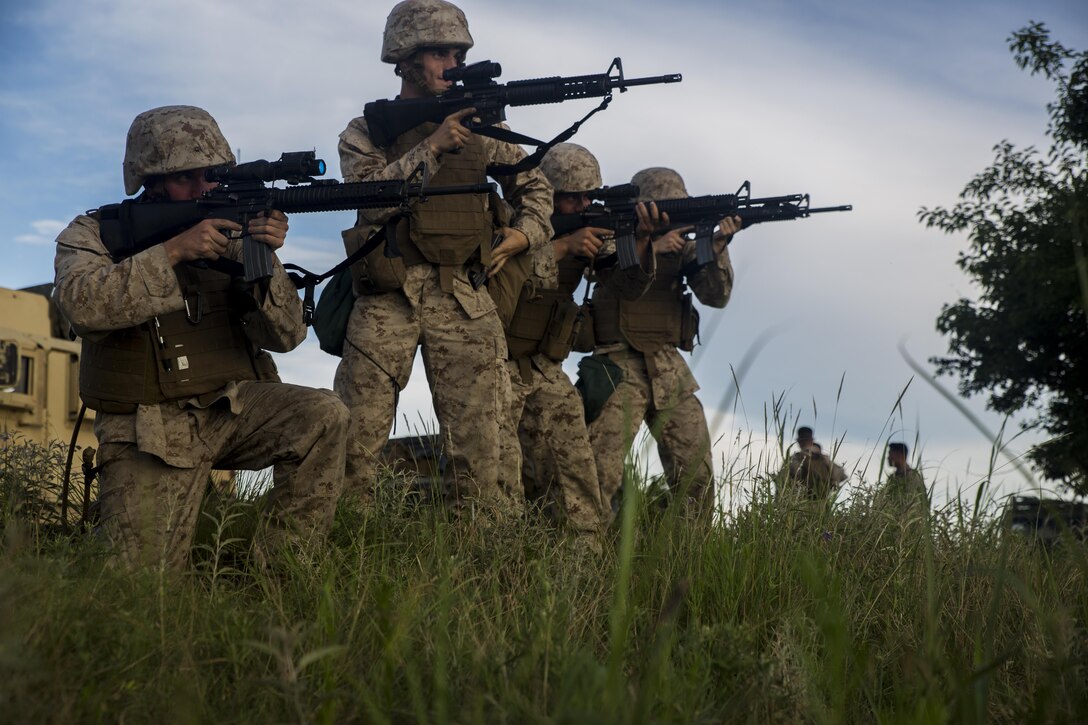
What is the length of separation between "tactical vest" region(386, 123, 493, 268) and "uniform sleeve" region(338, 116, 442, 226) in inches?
3.5

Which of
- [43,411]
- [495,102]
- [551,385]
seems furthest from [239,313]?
[43,411]

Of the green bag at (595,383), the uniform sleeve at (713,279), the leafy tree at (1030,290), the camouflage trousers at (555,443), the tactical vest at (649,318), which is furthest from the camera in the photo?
the leafy tree at (1030,290)

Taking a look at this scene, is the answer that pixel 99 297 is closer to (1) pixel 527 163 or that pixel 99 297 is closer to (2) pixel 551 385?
(1) pixel 527 163

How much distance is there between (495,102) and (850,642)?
10.0ft

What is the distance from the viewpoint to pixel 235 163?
520 cm

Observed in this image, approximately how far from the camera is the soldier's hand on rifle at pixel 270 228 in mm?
Answer: 4996

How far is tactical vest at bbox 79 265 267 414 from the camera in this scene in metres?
4.93

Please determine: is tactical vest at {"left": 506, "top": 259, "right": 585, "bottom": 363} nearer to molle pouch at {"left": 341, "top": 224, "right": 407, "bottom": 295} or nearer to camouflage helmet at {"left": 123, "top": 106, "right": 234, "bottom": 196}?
molle pouch at {"left": 341, "top": 224, "right": 407, "bottom": 295}

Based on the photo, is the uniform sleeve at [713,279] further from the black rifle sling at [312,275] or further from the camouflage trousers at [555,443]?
the black rifle sling at [312,275]

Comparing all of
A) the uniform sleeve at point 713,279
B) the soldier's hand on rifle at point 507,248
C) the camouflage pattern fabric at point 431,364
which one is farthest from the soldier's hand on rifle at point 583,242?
the camouflage pattern fabric at point 431,364

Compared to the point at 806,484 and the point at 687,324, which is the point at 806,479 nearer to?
the point at 806,484

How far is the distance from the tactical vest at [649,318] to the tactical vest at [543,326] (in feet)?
1.76

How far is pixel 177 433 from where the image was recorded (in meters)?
4.93

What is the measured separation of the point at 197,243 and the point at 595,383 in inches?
119
